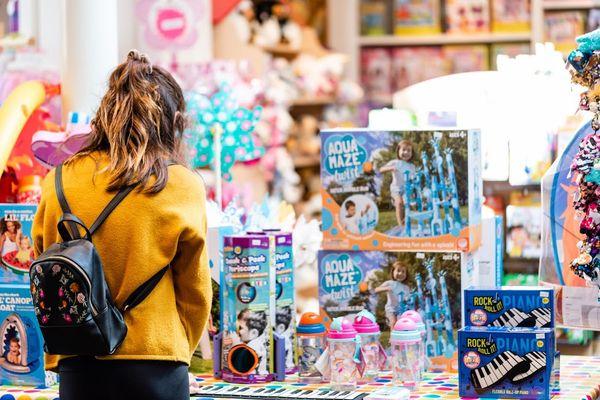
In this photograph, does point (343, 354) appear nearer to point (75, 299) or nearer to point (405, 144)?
point (405, 144)

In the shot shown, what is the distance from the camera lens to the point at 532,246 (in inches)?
197

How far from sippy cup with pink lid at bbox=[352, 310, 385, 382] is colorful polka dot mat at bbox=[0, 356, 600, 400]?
0.11ft

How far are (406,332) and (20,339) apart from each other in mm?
1064

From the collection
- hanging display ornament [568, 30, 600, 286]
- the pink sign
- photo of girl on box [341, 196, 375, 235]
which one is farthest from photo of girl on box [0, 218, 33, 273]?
the pink sign

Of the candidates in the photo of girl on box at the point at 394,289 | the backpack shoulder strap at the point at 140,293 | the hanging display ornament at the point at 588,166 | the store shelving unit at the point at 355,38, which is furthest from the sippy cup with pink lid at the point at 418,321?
the store shelving unit at the point at 355,38

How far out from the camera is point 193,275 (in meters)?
2.71

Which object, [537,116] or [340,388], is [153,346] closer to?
[340,388]

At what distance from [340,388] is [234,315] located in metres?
0.36

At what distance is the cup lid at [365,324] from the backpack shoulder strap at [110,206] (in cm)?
81

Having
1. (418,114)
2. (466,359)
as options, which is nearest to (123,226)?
(466,359)

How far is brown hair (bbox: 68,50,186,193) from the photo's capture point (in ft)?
8.60

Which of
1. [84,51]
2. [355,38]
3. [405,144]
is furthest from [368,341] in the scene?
[355,38]

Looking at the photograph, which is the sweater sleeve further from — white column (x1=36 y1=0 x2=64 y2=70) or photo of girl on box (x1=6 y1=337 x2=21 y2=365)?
white column (x1=36 y1=0 x2=64 y2=70)

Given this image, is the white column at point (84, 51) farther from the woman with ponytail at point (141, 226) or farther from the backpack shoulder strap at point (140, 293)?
the backpack shoulder strap at point (140, 293)
